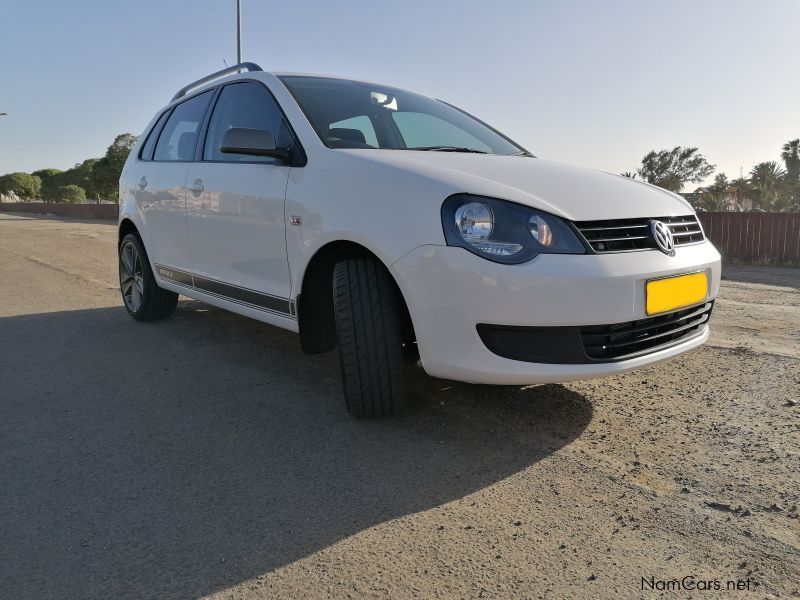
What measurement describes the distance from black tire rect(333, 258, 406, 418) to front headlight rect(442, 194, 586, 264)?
42 cm

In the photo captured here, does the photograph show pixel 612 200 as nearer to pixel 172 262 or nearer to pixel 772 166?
pixel 172 262

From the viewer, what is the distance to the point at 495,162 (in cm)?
291

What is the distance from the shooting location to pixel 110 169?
50.2m

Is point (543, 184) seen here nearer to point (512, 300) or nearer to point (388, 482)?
point (512, 300)

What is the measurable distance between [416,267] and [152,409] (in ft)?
5.17

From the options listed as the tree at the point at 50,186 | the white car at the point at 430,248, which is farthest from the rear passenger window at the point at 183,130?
the tree at the point at 50,186

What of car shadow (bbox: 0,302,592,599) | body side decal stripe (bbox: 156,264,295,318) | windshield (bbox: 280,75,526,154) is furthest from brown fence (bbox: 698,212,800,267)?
car shadow (bbox: 0,302,592,599)

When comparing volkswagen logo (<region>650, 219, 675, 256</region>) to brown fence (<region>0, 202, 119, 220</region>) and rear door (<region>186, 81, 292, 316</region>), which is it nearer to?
rear door (<region>186, 81, 292, 316</region>)

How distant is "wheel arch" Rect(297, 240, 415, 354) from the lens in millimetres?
2805

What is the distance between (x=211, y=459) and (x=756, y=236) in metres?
13.0

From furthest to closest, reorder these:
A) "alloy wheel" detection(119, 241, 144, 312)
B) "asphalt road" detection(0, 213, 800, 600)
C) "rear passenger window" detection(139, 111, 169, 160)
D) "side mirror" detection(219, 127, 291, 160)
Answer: "alloy wheel" detection(119, 241, 144, 312) < "rear passenger window" detection(139, 111, 169, 160) < "side mirror" detection(219, 127, 291, 160) < "asphalt road" detection(0, 213, 800, 600)

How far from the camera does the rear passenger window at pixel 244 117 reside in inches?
128

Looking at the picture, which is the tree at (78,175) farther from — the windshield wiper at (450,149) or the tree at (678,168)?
the windshield wiper at (450,149)


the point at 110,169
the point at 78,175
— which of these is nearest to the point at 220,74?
Result: the point at 110,169
